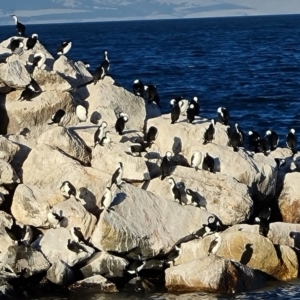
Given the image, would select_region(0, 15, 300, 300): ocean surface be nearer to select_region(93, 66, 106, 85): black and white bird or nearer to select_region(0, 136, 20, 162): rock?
select_region(0, 136, 20, 162): rock

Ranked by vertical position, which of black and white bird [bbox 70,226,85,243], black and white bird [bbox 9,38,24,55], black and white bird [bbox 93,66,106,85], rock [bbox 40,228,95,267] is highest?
black and white bird [bbox 9,38,24,55]

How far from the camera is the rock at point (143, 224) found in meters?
18.8

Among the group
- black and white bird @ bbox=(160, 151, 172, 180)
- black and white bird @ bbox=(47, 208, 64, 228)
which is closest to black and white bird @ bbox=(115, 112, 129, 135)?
black and white bird @ bbox=(160, 151, 172, 180)

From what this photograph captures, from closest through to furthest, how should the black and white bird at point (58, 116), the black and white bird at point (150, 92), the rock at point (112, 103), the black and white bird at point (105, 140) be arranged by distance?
the black and white bird at point (105, 140)
the black and white bird at point (58, 116)
the rock at point (112, 103)
the black and white bird at point (150, 92)

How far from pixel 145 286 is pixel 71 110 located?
259 inches

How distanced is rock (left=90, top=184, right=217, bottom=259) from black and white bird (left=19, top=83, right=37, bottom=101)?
429 centimetres

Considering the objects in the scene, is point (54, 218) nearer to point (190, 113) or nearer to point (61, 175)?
point (61, 175)

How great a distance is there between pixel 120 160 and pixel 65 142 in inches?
54.2

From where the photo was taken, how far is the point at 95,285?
18.2 m

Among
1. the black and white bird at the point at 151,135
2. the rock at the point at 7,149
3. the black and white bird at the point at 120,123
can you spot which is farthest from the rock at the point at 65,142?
the black and white bird at the point at 151,135

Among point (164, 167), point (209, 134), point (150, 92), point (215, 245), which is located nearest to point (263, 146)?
point (209, 134)

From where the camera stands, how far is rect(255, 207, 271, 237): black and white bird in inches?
772

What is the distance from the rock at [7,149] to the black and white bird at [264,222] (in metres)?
5.62

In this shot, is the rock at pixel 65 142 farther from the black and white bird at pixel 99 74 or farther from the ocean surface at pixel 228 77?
the ocean surface at pixel 228 77
